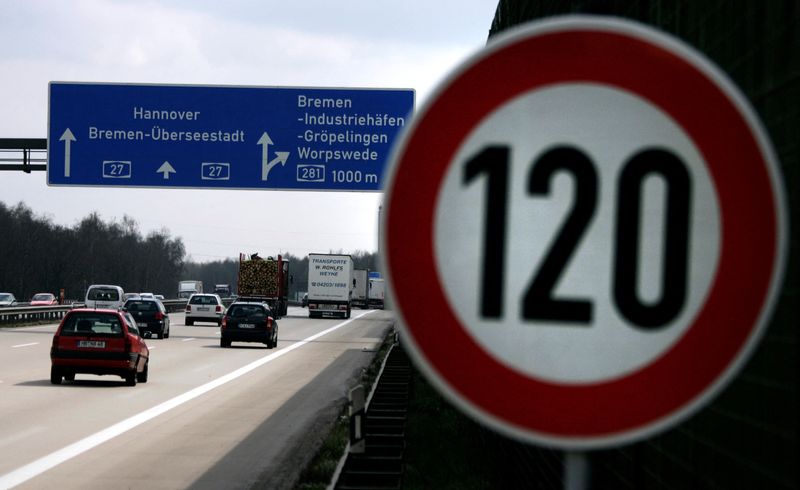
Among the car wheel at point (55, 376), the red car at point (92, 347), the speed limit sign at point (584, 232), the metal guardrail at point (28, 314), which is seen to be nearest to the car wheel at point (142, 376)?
the red car at point (92, 347)

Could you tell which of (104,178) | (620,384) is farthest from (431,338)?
(104,178)

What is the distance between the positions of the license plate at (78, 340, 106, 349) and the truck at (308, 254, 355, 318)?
2189 inches

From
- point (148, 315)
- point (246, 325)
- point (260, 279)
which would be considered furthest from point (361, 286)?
point (246, 325)

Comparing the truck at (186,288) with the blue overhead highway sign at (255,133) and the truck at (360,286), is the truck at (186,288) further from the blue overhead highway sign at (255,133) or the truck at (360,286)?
the blue overhead highway sign at (255,133)

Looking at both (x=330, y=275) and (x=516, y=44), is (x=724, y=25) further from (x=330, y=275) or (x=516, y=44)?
(x=330, y=275)

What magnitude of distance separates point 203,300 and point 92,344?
38841 millimetres

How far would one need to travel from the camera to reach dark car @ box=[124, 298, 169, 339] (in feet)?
152

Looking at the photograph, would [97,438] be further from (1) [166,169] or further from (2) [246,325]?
(2) [246,325]

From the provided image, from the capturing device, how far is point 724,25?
4.04 m

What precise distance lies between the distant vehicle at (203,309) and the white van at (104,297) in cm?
328

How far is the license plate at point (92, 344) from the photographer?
25359 mm

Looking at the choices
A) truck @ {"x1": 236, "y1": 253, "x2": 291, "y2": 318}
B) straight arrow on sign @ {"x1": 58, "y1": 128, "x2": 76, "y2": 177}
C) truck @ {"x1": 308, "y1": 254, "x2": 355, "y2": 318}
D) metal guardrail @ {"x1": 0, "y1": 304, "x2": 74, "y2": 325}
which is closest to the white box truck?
truck @ {"x1": 308, "y1": 254, "x2": 355, "y2": 318}

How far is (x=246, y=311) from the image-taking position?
140 feet

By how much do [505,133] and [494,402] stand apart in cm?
51
